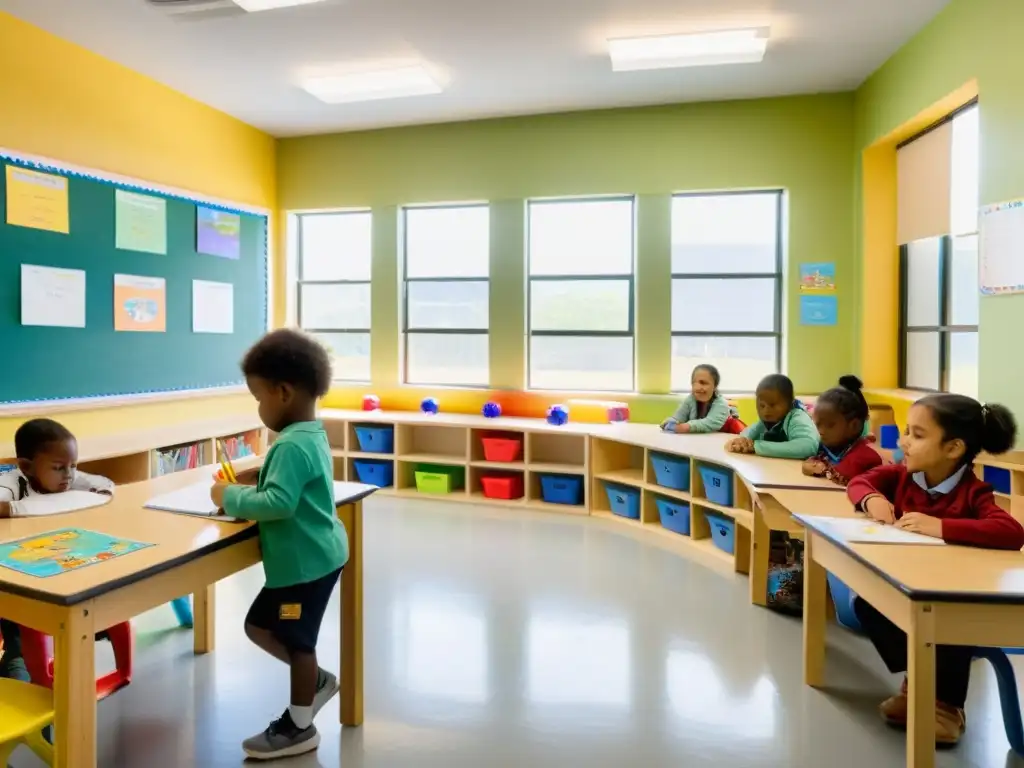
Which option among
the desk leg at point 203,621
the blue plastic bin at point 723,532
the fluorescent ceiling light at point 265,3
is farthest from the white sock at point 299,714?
the fluorescent ceiling light at point 265,3

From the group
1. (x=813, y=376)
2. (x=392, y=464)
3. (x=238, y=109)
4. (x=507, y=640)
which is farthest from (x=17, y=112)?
(x=813, y=376)

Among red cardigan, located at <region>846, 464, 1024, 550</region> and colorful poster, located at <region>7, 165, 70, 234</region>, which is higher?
colorful poster, located at <region>7, 165, 70, 234</region>

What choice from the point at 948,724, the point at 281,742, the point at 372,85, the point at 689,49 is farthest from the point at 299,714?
the point at 372,85

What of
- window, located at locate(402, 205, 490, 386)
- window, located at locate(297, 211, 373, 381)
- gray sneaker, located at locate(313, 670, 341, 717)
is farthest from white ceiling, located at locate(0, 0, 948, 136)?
gray sneaker, located at locate(313, 670, 341, 717)

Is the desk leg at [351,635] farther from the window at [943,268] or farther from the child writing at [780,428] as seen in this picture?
the window at [943,268]

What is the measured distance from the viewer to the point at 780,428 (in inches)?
151

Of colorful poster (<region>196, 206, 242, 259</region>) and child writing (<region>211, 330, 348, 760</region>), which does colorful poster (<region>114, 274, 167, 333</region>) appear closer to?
colorful poster (<region>196, 206, 242, 259</region>)

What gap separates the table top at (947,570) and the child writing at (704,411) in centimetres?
288

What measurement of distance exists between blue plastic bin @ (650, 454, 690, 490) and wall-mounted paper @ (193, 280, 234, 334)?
11.6ft

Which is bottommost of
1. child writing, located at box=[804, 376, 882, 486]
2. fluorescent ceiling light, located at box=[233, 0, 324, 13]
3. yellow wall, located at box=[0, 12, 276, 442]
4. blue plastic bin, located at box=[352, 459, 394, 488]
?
blue plastic bin, located at box=[352, 459, 394, 488]

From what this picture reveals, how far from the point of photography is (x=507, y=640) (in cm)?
296

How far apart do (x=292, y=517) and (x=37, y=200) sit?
3.39 m

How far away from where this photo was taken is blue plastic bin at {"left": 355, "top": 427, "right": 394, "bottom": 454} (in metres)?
5.82

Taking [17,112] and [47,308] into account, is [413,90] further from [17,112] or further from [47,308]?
[47,308]
